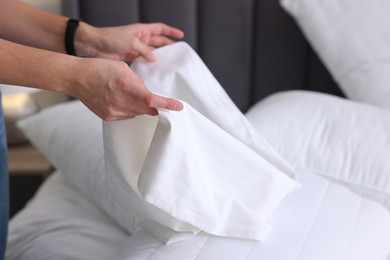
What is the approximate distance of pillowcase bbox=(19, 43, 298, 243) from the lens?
0.77m

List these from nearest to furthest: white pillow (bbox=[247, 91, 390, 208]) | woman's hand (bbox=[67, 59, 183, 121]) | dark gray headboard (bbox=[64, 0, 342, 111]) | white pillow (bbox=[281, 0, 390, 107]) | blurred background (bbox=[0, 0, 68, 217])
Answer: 1. woman's hand (bbox=[67, 59, 183, 121])
2. white pillow (bbox=[247, 91, 390, 208])
3. white pillow (bbox=[281, 0, 390, 107])
4. dark gray headboard (bbox=[64, 0, 342, 111])
5. blurred background (bbox=[0, 0, 68, 217])

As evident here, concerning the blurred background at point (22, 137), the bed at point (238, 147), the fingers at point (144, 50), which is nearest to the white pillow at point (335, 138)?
the bed at point (238, 147)

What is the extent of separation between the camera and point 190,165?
0.78 metres

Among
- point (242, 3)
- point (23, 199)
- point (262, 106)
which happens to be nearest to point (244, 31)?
point (242, 3)

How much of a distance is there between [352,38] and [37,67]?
32.4 inches

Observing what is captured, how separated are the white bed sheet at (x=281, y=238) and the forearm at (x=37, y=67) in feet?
0.84

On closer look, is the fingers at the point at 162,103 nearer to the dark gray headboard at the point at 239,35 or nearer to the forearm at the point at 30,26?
the forearm at the point at 30,26

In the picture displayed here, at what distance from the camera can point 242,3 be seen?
1.51 meters

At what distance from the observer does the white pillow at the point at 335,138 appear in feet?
3.58

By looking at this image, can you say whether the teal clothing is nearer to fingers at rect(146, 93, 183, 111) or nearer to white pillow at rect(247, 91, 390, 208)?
fingers at rect(146, 93, 183, 111)

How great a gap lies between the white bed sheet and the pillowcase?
0.08 feet

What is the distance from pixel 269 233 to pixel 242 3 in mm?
794

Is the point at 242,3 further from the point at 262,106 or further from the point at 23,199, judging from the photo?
the point at 23,199

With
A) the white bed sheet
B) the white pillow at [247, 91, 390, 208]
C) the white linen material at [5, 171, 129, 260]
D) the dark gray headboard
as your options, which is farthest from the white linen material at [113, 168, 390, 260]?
the dark gray headboard
